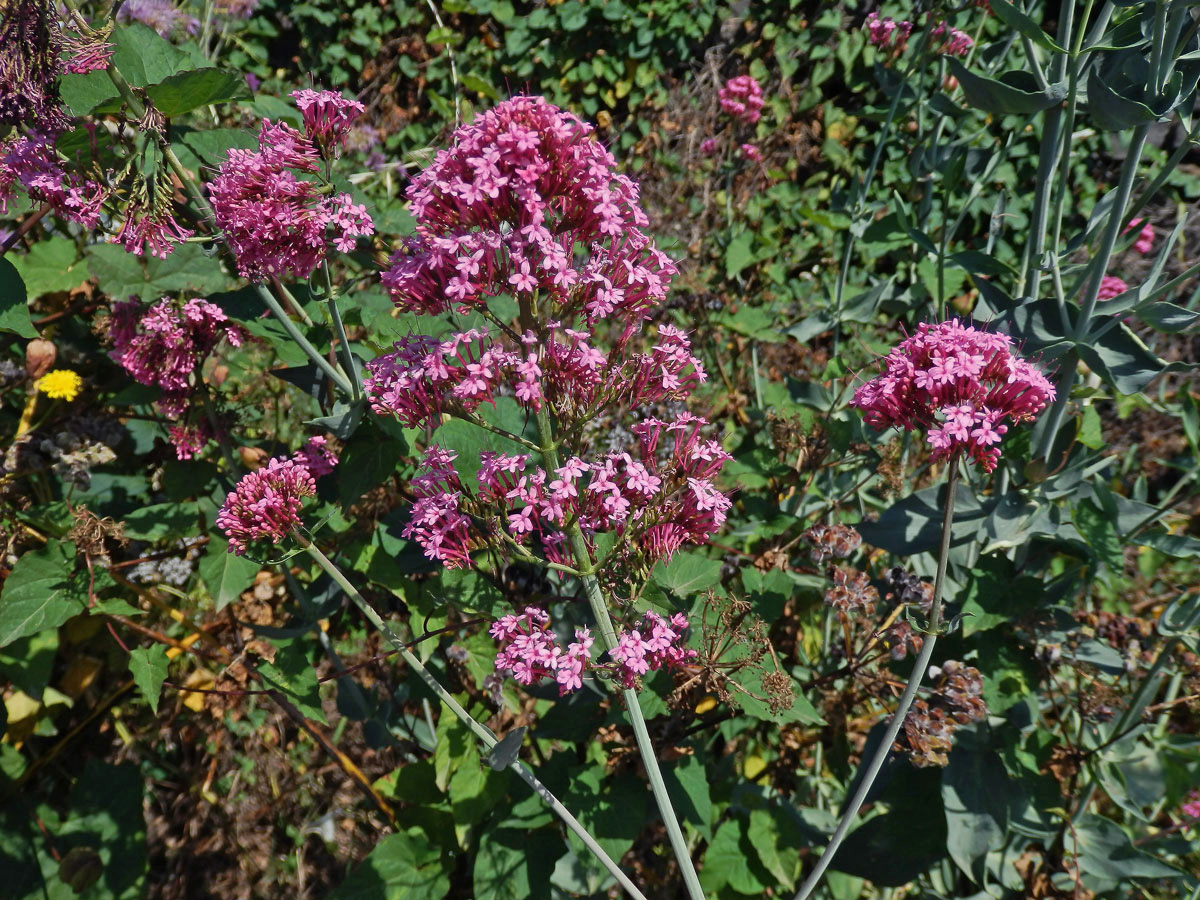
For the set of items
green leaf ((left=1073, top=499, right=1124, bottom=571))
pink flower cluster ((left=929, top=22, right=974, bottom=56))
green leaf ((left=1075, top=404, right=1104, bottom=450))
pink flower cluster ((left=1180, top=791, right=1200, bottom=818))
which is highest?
pink flower cluster ((left=929, top=22, right=974, bottom=56))

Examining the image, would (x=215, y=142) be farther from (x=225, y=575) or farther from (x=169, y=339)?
(x=225, y=575)

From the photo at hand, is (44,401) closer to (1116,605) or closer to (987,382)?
(987,382)

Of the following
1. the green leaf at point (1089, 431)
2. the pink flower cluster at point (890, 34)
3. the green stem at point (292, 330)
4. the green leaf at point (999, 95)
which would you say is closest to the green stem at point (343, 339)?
the green stem at point (292, 330)

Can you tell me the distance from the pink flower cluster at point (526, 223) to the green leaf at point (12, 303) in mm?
968

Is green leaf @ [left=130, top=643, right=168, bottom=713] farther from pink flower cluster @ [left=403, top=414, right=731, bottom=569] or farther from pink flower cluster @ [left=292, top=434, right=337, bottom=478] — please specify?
pink flower cluster @ [left=403, top=414, right=731, bottom=569]

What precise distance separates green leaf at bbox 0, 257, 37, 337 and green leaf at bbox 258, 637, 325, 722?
36.5 inches

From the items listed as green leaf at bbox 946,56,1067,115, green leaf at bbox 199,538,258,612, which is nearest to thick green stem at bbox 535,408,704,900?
green leaf at bbox 199,538,258,612

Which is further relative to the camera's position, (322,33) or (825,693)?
(322,33)

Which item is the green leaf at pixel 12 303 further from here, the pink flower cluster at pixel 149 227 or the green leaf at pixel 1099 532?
the green leaf at pixel 1099 532

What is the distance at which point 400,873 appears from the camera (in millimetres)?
2324

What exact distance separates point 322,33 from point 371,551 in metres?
5.51

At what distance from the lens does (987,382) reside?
157cm

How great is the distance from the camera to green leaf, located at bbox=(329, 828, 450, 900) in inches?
88.7

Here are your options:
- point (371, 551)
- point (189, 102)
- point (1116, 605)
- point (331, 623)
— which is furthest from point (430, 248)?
point (1116, 605)
